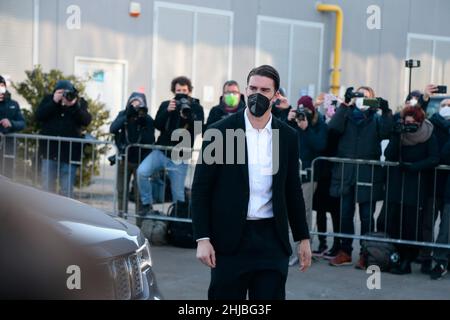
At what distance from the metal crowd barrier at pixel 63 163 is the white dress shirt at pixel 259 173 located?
479 centimetres

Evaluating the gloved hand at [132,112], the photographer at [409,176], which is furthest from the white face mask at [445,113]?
the gloved hand at [132,112]

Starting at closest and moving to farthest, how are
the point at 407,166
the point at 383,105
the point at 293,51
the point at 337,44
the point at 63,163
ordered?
1. the point at 407,166
2. the point at 383,105
3. the point at 63,163
4. the point at 293,51
5. the point at 337,44

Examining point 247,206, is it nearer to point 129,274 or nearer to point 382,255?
point 129,274

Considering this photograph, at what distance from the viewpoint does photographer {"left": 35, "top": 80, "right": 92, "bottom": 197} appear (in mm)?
9180

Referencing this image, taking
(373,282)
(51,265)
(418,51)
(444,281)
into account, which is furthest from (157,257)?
(418,51)

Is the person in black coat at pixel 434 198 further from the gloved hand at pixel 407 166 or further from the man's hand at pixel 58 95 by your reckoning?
the man's hand at pixel 58 95

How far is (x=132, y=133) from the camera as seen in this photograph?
909cm

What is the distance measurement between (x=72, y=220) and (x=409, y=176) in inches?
201

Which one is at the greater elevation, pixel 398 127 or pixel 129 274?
pixel 398 127

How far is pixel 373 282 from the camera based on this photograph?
750cm

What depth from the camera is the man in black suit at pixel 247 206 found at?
430 cm

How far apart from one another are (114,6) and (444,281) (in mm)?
11915
